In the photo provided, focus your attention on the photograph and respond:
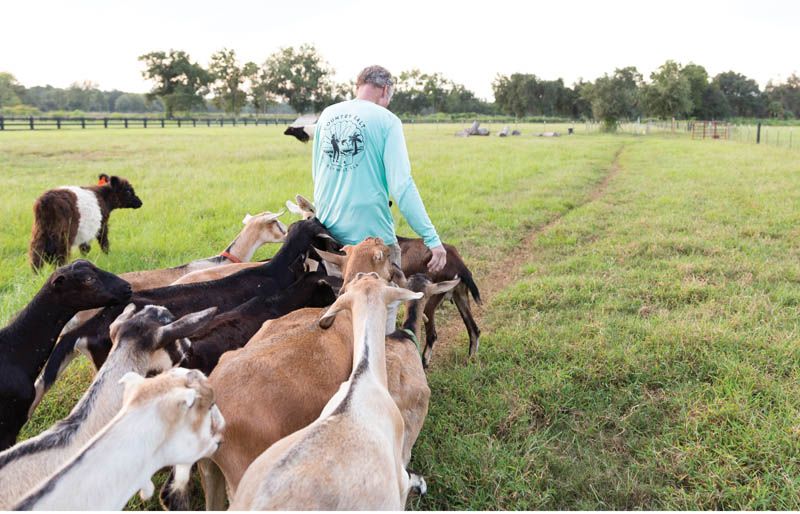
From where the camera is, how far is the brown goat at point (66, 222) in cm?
796

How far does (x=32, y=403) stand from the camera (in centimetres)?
389

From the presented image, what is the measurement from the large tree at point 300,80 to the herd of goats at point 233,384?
78.9 meters

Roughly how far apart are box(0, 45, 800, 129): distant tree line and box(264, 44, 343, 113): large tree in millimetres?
136

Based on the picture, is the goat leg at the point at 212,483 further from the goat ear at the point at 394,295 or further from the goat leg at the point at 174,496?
the goat ear at the point at 394,295

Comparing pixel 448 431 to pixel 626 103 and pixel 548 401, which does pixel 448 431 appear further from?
pixel 626 103

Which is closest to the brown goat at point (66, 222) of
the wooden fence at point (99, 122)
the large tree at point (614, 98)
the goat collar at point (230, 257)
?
the goat collar at point (230, 257)

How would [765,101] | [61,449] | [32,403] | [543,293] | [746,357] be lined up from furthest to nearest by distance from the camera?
1. [765,101]
2. [543,293]
3. [746,357]
4. [32,403]
5. [61,449]

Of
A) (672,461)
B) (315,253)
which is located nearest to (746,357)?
(672,461)

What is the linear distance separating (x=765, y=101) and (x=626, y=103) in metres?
53.2

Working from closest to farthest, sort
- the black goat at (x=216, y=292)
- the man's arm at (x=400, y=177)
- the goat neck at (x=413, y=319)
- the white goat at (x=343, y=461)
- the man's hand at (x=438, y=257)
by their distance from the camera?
the white goat at (x=343, y=461) < the black goat at (x=216, y=292) < the goat neck at (x=413, y=319) < the man's arm at (x=400, y=177) < the man's hand at (x=438, y=257)

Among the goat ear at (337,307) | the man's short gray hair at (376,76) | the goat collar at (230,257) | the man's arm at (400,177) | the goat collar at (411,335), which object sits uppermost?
the man's short gray hair at (376,76)

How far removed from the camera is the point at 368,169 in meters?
5.03

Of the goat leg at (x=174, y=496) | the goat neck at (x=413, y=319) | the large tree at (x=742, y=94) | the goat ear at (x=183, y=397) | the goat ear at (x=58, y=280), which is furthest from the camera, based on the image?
the large tree at (x=742, y=94)

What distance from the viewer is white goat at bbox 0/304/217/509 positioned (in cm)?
262
